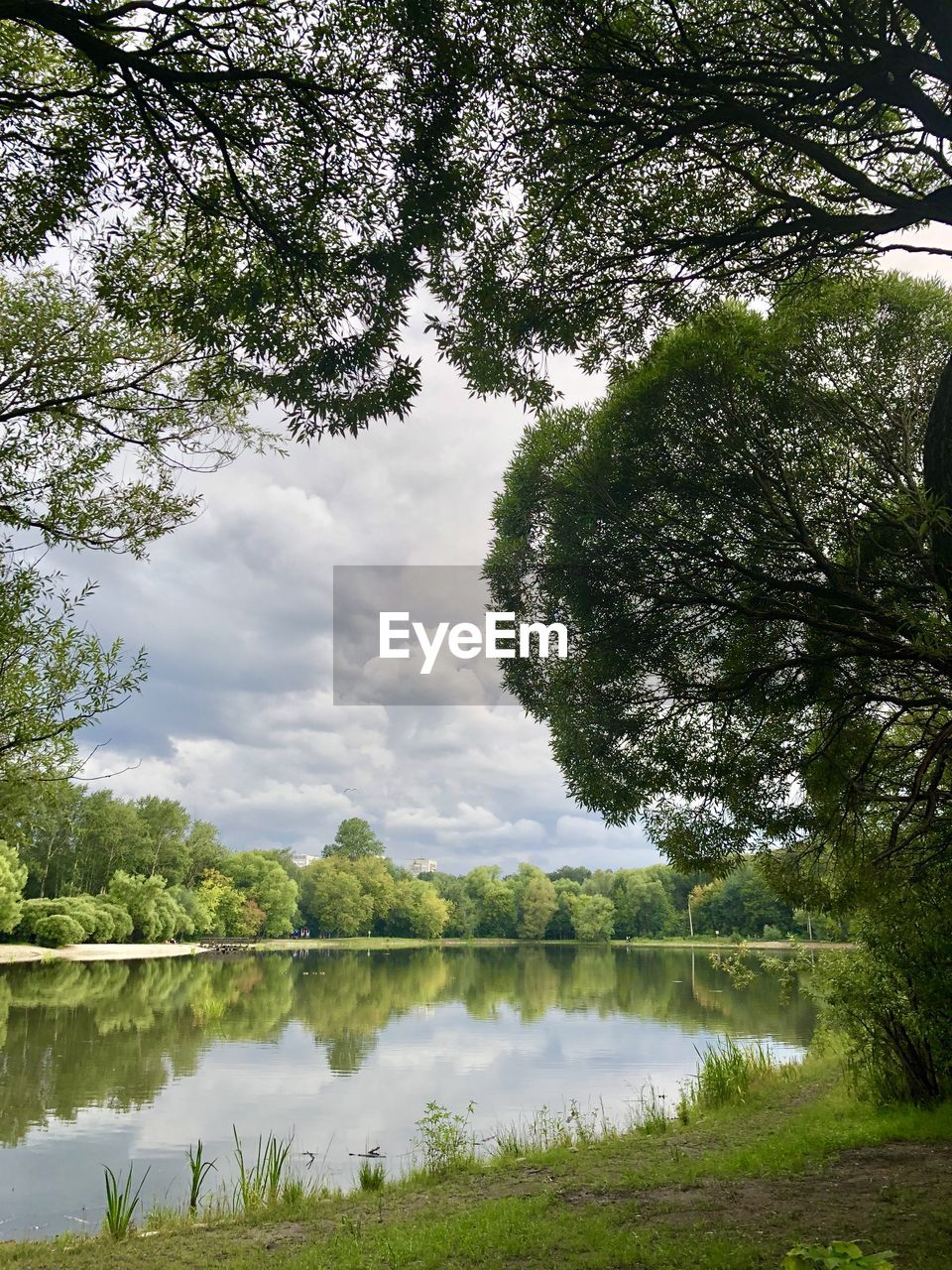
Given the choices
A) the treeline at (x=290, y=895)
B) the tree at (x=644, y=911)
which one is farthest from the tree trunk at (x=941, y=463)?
the tree at (x=644, y=911)

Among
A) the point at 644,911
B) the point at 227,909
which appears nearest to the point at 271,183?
the point at 227,909

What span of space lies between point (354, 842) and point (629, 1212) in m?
110

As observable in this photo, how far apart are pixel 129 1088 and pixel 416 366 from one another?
61.6 ft

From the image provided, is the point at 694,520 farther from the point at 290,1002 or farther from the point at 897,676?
the point at 290,1002

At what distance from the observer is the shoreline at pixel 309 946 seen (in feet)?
159

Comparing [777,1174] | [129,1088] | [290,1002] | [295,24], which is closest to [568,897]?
[290,1002]

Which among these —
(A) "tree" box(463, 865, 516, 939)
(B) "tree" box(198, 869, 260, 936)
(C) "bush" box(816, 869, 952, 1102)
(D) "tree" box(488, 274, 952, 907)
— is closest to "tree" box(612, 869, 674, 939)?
(A) "tree" box(463, 865, 516, 939)

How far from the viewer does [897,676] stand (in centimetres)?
739

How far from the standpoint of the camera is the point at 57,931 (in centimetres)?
5019

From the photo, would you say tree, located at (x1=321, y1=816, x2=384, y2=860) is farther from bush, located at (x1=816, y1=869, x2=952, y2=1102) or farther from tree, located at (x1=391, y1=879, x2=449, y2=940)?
bush, located at (x1=816, y1=869, x2=952, y2=1102)

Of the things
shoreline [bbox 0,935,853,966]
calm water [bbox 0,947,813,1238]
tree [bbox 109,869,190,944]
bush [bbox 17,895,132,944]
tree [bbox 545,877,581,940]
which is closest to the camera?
calm water [bbox 0,947,813,1238]

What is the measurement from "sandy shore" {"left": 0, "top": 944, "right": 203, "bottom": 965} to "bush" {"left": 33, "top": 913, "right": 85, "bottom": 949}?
630mm

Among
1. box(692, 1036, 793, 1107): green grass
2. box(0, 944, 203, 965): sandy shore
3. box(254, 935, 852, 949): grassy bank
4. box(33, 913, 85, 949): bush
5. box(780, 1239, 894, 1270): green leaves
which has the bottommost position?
box(254, 935, 852, 949): grassy bank

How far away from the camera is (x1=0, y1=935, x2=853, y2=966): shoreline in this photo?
159 ft
